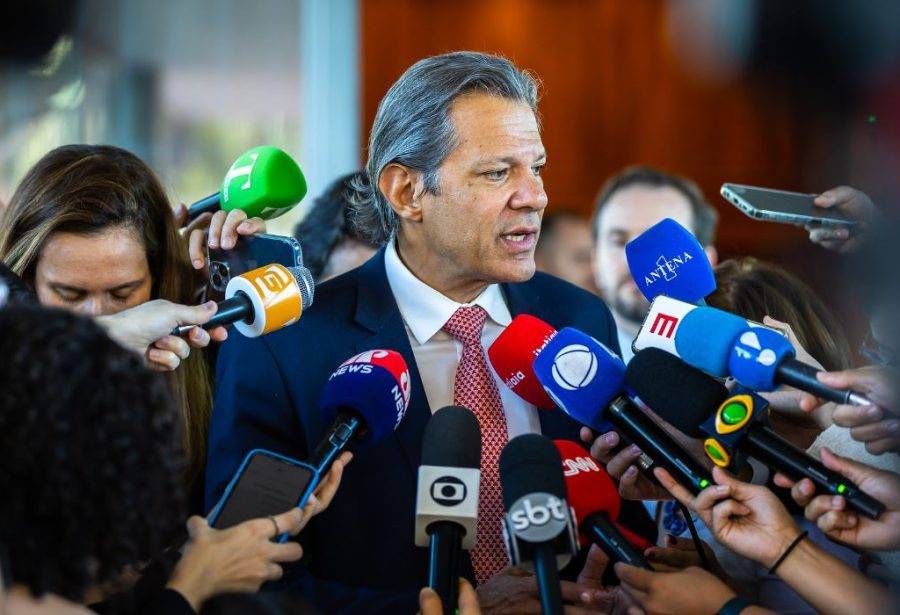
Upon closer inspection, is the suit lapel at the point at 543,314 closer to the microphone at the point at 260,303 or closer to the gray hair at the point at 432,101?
the gray hair at the point at 432,101

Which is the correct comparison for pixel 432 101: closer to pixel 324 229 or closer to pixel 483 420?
pixel 483 420

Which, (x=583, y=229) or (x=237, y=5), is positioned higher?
(x=237, y=5)

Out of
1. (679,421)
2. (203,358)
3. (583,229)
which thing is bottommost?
(583,229)

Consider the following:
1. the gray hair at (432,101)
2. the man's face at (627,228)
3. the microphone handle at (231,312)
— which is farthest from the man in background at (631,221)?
the microphone handle at (231,312)

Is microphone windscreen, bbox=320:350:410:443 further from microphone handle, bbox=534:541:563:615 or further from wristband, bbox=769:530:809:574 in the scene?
wristband, bbox=769:530:809:574

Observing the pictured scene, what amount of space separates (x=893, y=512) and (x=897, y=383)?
0.31 metres

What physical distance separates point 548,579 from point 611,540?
273 millimetres

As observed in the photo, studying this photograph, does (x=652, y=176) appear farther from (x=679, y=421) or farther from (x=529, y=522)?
(x=529, y=522)

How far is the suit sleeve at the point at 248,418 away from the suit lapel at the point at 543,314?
45 cm

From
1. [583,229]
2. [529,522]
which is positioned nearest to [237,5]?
[583,229]

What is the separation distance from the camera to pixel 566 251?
14.1 feet

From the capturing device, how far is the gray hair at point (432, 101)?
1.90 metres

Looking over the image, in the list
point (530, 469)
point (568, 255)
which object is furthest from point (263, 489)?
point (568, 255)

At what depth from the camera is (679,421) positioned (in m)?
1.48
